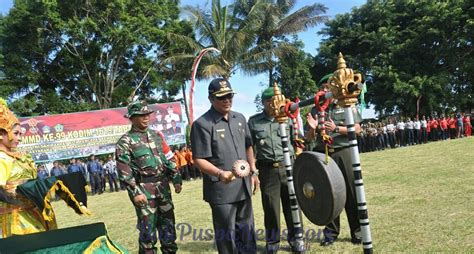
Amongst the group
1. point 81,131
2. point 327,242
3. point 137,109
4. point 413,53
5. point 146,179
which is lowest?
Result: point 327,242

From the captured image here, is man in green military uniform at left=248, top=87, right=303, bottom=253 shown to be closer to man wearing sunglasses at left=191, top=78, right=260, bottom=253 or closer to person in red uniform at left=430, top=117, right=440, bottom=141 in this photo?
man wearing sunglasses at left=191, top=78, right=260, bottom=253

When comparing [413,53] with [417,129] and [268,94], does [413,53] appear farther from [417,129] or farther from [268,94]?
[268,94]

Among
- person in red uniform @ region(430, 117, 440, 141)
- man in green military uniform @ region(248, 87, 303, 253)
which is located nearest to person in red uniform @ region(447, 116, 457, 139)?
person in red uniform @ region(430, 117, 440, 141)

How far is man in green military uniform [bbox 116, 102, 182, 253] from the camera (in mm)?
A: 4664

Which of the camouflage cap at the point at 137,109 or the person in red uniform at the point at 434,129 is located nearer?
the camouflage cap at the point at 137,109

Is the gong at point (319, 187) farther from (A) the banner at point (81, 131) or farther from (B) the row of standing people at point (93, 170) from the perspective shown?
(B) the row of standing people at point (93, 170)

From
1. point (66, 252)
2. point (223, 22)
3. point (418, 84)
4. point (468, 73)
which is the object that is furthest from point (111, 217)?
point (468, 73)

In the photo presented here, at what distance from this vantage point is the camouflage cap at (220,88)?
4059 millimetres

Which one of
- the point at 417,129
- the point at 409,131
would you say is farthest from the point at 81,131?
the point at 417,129

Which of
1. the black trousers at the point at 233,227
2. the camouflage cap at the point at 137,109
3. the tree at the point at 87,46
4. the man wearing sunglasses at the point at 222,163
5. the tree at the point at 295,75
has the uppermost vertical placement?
the tree at the point at 87,46

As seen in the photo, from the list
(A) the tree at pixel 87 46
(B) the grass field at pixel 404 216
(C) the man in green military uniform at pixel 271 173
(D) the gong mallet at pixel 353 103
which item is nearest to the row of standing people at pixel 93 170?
(B) the grass field at pixel 404 216

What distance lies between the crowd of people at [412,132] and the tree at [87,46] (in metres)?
13.3

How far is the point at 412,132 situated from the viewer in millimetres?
24000

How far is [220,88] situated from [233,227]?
1326 mm
